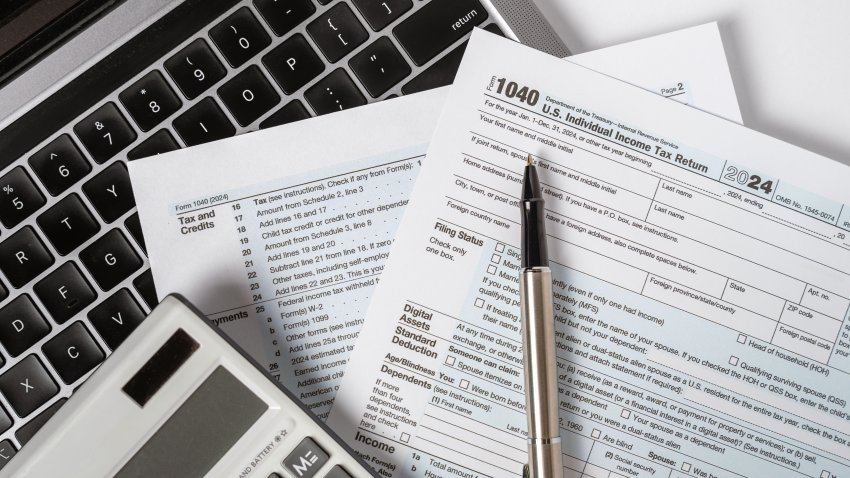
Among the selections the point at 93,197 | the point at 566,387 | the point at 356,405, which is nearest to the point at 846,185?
the point at 566,387

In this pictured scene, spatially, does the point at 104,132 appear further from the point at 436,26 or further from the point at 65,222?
the point at 436,26

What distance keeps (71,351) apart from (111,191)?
89 millimetres

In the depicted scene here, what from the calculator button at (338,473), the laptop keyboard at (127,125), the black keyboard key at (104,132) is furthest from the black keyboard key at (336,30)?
the calculator button at (338,473)

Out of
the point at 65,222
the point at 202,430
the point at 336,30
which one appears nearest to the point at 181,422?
the point at 202,430

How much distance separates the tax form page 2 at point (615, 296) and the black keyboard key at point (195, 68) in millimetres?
132

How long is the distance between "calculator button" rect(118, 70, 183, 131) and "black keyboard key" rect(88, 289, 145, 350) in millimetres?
96

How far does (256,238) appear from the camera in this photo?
1.36ft

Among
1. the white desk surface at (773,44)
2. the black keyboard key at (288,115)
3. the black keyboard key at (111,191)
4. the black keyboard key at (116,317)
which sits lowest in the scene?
the black keyboard key at (116,317)

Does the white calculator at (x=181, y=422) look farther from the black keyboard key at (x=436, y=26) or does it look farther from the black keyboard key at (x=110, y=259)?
the black keyboard key at (x=436, y=26)

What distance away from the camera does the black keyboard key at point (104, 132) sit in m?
0.39

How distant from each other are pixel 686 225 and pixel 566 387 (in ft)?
0.38

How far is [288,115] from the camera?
398 millimetres

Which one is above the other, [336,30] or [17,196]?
[336,30]

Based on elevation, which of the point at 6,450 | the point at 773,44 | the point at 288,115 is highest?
the point at 773,44
